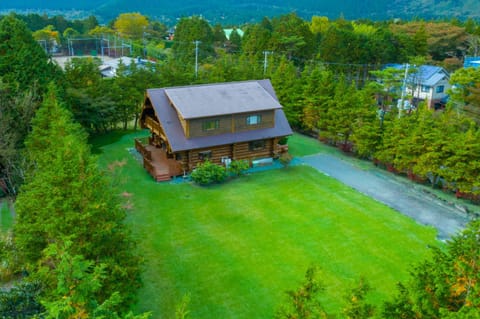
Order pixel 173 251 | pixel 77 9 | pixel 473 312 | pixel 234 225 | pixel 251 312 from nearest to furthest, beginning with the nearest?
pixel 473 312
pixel 251 312
pixel 173 251
pixel 234 225
pixel 77 9

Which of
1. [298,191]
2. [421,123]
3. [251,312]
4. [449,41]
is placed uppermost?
[449,41]

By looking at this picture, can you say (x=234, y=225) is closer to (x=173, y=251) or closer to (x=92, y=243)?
(x=173, y=251)

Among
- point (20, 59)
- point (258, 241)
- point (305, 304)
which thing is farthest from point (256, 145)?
point (305, 304)

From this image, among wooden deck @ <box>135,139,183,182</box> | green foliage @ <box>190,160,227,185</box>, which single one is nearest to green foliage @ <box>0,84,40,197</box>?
wooden deck @ <box>135,139,183,182</box>

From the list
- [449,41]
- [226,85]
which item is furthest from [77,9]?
[226,85]

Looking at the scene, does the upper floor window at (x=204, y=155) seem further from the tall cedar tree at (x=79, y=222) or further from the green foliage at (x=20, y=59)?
the tall cedar tree at (x=79, y=222)

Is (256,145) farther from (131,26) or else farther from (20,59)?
(131,26)
